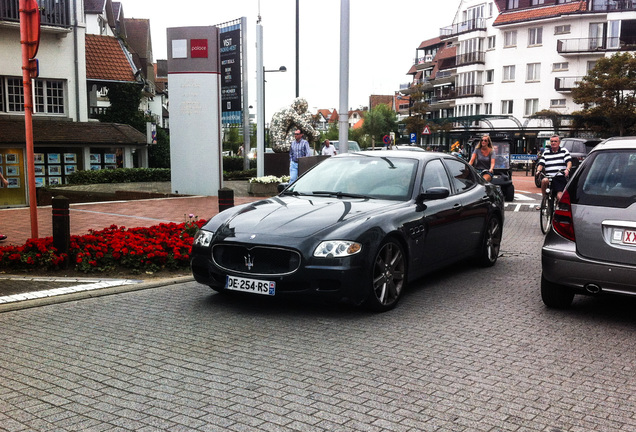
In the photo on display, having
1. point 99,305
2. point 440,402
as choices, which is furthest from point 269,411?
point 99,305

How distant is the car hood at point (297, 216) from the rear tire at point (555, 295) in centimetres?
165

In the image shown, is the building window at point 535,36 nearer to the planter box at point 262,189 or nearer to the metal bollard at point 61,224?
the planter box at point 262,189

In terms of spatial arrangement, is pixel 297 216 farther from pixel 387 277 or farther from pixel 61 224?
pixel 61 224

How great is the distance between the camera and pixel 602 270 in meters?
5.57

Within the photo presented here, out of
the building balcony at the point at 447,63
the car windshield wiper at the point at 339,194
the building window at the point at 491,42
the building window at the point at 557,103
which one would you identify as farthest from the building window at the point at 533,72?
the car windshield wiper at the point at 339,194

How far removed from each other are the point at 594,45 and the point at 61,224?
204 ft

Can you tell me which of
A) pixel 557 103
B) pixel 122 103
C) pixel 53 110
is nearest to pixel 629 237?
pixel 53 110

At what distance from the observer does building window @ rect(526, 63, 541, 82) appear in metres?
64.6

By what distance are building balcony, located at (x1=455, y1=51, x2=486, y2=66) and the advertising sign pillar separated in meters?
58.4

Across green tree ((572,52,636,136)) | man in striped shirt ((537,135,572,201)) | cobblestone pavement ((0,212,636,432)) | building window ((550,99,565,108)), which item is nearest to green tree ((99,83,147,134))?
man in striped shirt ((537,135,572,201))

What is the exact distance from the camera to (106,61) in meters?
34.0

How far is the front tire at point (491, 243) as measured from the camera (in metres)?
8.56

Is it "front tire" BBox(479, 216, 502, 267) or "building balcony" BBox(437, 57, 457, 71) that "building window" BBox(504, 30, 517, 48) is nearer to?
"building balcony" BBox(437, 57, 457, 71)

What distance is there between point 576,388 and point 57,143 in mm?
27208
